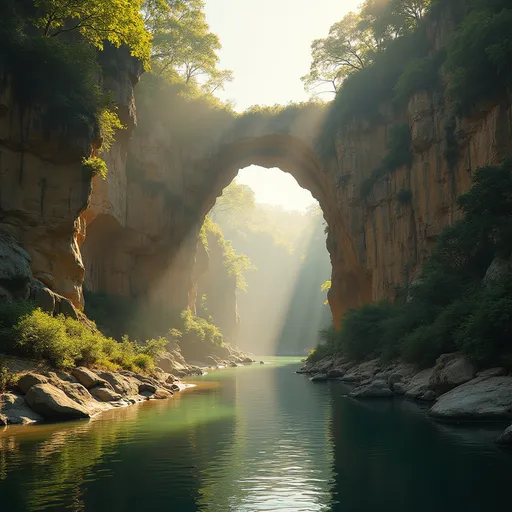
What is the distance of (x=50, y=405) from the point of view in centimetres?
1468

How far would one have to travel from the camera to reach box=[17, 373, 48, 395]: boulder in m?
15.3

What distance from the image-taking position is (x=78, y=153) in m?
24.6

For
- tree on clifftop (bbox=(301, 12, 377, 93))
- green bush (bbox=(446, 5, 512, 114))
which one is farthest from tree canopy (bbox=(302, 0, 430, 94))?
green bush (bbox=(446, 5, 512, 114))

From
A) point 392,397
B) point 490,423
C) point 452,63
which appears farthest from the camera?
point 452,63

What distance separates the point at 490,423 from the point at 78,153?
19.9 metres

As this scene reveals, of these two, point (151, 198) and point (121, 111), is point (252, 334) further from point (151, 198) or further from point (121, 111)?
point (121, 111)

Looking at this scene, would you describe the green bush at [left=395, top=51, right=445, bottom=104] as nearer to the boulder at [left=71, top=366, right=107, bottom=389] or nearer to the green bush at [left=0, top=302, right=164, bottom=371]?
the green bush at [left=0, top=302, right=164, bottom=371]

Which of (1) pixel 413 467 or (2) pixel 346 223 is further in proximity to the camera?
(2) pixel 346 223

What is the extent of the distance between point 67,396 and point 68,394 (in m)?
0.31

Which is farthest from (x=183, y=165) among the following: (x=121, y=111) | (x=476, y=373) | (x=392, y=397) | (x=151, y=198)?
(x=476, y=373)

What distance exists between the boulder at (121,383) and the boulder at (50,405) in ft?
13.6

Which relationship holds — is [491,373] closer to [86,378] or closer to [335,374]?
[86,378]

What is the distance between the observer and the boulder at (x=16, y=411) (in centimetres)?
1392

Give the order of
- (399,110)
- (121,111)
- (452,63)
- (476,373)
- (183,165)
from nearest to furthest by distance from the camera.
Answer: (476,373)
(452,63)
(121,111)
(399,110)
(183,165)
